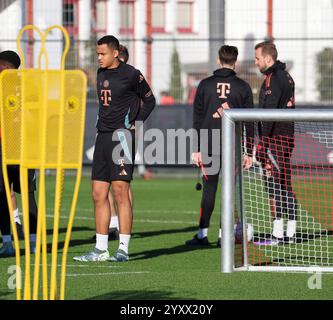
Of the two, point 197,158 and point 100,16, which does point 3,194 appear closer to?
point 197,158

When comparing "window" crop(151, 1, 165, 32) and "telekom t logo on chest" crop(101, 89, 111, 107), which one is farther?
"window" crop(151, 1, 165, 32)

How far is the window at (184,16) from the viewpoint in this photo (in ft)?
71.9

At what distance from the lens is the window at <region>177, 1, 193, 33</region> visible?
21922mm

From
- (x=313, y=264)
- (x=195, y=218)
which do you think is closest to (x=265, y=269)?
(x=313, y=264)

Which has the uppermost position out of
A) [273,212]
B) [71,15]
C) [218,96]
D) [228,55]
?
[71,15]

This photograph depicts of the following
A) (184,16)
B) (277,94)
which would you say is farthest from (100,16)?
(277,94)

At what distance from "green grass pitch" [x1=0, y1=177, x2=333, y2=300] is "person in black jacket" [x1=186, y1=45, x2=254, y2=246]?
2.35 feet

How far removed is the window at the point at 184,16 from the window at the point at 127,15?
3.28 ft

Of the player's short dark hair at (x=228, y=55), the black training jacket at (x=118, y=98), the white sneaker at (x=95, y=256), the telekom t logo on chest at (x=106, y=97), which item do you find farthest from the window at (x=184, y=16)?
the white sneaker at (x=95, y=256)

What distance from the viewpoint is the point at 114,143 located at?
10.1 m

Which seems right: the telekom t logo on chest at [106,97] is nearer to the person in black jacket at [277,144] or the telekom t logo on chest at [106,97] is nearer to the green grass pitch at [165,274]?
the green grass pitch at [165,274]

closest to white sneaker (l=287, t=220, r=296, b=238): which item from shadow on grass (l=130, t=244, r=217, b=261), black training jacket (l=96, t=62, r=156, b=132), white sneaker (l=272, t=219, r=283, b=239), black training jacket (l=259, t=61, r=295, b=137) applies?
white sneaker (l=272, t=219, r=283, b=239)

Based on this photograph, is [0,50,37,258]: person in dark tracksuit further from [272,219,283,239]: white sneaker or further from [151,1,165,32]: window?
[151,1,165,32]: window

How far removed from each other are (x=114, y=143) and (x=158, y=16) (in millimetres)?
12536
